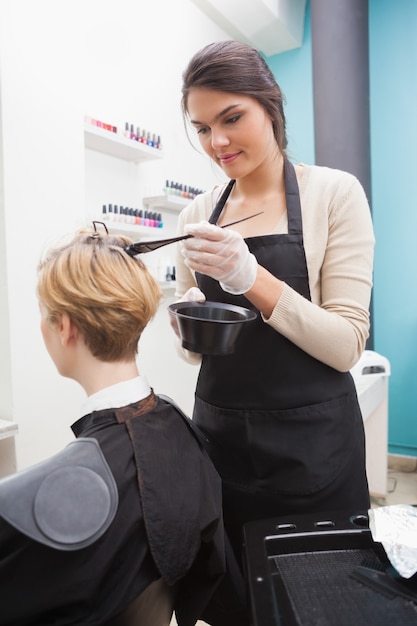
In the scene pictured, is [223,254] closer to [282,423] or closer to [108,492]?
[282,423]

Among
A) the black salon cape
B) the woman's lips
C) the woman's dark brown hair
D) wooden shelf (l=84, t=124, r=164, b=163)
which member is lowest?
the black salon cape

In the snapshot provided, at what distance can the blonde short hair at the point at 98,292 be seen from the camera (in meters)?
1.07

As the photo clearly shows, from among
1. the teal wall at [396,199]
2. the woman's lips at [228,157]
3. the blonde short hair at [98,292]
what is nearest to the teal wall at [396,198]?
the teal wall at [396,199]

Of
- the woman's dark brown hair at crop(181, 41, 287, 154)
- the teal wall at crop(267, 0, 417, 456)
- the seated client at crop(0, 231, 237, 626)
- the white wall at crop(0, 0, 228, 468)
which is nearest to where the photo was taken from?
the seated client at crop(0, 231, 237, 626)

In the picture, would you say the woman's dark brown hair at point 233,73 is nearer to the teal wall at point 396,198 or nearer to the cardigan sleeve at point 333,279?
the cardigan sleeve at point 333,279

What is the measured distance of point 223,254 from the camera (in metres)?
1.09

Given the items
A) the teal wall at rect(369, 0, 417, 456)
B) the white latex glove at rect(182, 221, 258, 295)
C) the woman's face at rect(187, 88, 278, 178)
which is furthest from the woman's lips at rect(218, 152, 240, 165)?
the teal wall at rect(369, 0, 417, 456)

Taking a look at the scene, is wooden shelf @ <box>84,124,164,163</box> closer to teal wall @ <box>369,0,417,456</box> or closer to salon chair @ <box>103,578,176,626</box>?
teal wall @ <box>369,0,417,456</box>

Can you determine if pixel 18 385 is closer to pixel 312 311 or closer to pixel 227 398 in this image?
pixel 227 398

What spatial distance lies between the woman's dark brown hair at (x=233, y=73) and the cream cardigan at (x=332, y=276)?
258 mm

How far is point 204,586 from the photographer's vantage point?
3.50ft

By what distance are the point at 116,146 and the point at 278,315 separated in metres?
1.82

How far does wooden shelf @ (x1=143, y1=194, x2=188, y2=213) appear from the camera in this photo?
9.62 ft

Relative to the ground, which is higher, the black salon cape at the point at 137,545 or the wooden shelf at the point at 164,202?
the wooden shelf at the point at 164,202
